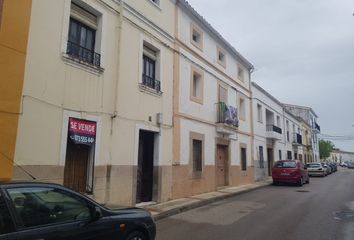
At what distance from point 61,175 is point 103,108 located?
7.57 feet

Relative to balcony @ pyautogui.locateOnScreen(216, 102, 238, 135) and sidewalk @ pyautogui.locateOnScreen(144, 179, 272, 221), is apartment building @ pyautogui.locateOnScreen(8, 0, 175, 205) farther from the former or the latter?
balcony @ pyautogui.locateOnScreen(216, 102, 238, 135)

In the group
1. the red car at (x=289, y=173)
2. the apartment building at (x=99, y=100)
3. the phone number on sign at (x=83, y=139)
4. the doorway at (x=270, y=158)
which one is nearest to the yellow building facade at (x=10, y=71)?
the apartment building at (x=99, y=100)

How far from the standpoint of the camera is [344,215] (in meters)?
10.2

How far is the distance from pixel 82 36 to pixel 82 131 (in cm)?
279

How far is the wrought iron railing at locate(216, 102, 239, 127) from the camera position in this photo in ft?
55.1

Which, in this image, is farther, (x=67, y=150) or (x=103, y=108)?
(x=103, y=108)

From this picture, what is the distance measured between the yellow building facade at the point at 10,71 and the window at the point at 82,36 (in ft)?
5.21

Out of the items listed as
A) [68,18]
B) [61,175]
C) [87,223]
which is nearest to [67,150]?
[61,175]

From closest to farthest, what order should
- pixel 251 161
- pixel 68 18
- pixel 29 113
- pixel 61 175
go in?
pixel 29 113 < pixel 61 175 < pixel 68 18 < pixel 251 161

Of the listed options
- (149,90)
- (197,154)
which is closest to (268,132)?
(197,154)

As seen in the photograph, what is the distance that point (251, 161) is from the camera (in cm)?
2153

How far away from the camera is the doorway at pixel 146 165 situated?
38.1 ft

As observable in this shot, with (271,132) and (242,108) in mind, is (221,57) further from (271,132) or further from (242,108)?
(271,132)

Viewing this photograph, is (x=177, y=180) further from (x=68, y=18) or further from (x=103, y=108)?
(x=68, y=18)
